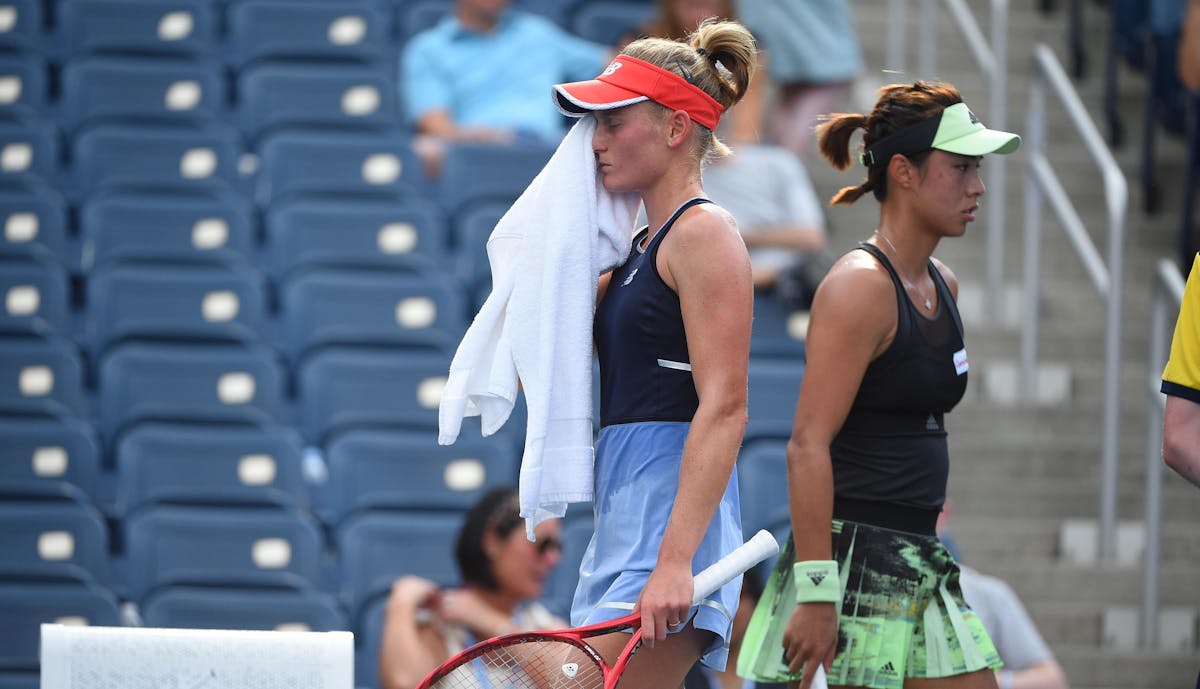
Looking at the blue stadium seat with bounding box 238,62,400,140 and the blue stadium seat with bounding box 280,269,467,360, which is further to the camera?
the blue stadium seat with bounding box 238,62,400,140

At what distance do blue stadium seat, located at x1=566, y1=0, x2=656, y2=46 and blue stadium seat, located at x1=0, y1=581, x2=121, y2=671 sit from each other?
400cm

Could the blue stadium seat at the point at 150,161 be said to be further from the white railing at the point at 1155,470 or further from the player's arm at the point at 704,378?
the player's arm at the point at 704,378

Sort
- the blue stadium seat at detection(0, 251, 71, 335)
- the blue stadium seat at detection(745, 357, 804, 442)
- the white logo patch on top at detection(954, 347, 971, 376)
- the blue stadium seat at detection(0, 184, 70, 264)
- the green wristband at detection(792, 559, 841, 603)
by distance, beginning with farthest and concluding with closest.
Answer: the blue stadium seat at detection(0, 184, 70, 264)
the blue stadium seat at detection(0, 251, 71, 335)
the blue stadium seat at detection(745, 357, 804, 442)
the white logo patch on top at detection(954, 347, 971, 376)
the green wristband at detection(792, 559, 841, 603)

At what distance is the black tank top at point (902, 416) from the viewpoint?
323 centimetres

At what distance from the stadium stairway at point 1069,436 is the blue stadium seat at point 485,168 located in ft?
4.55

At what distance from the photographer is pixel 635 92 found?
9.65ft

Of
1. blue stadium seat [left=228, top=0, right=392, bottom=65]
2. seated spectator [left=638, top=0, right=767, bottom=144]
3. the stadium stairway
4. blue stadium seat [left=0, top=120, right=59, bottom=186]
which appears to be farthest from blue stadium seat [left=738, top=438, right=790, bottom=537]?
blue stadium seat [left=0, top=120, right=59, bottom=186]

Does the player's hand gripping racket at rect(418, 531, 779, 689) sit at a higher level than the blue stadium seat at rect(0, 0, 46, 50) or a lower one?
lower

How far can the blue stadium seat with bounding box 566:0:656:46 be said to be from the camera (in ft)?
26.0

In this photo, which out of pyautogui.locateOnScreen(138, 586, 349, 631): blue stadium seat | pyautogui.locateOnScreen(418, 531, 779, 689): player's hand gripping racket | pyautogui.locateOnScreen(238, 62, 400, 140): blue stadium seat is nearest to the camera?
pyautogui.locateOnScreen(418, 531, 779, 689): player's hand gripping racket

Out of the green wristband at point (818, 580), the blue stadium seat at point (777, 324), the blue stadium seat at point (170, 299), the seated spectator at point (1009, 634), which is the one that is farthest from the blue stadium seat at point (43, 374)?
the green wristband at point (818, 580)

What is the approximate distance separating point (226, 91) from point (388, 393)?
236 centimetres

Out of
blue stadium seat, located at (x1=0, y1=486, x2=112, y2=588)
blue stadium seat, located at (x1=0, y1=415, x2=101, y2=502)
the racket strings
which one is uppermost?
the racket strings

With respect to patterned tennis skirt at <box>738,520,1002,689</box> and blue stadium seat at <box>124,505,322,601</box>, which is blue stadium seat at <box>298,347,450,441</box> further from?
patterned tennis skirt at <box>738,520,1002,689</box>
